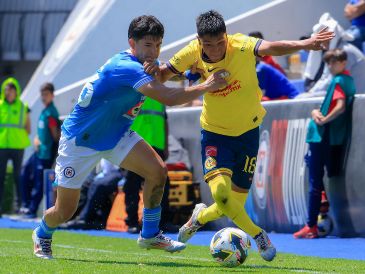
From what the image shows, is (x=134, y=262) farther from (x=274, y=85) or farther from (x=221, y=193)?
(x=274, y=85)

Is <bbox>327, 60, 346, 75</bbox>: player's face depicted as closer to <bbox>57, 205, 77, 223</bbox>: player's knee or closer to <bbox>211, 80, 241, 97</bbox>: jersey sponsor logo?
<bbox>211, 80, 241, 97</bbox>: jersey sponsor logo

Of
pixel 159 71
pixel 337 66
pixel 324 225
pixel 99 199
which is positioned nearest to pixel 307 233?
pixel 324 225

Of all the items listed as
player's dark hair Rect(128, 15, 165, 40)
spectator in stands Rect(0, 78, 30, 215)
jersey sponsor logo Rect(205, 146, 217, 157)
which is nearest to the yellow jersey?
jersey sponsor logo Rect(205, 146, 217, 157)

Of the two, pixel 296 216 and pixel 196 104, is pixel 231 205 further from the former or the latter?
pixel 196 104

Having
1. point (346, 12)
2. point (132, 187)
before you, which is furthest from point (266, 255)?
point (346, 12)

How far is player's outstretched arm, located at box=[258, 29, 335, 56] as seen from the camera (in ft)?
30.7

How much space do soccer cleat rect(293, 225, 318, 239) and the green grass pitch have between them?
155cm

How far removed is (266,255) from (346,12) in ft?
26.7

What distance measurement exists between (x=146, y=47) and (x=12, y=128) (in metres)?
10.0

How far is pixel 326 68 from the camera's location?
15.3m

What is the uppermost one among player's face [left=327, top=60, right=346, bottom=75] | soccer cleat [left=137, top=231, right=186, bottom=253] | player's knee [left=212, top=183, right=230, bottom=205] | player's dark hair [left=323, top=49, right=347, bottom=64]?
player's dark hair [left=323, top=49, right=347, bottom=64]

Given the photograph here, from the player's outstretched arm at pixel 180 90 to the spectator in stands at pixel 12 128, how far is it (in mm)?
10207

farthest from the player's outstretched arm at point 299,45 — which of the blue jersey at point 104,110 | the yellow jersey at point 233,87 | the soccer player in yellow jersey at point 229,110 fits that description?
the blue jersey at point 104,110

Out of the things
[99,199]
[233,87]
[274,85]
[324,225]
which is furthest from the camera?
[99,199]
